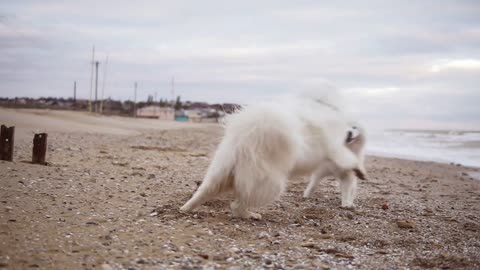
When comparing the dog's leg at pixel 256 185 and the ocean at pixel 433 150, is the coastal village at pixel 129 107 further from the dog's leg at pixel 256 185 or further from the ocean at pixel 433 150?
the dog's leg at pixel 256 185

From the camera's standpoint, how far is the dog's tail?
455cm

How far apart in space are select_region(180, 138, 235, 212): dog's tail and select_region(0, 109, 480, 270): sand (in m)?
0.21

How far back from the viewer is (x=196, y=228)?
13.8 feet

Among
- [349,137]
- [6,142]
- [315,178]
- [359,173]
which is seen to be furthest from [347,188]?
[6,142]

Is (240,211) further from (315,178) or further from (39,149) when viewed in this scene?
(39,149)

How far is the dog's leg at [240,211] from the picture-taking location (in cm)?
474

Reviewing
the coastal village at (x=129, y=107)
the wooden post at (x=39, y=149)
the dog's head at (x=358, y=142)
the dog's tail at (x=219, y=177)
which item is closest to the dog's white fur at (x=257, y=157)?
the dog's tail at (x=219, y=177)

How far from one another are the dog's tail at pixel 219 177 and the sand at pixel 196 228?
0.69 ft

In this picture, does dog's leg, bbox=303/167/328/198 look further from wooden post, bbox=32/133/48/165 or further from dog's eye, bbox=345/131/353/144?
wooden post, bbox=32/133/48/165

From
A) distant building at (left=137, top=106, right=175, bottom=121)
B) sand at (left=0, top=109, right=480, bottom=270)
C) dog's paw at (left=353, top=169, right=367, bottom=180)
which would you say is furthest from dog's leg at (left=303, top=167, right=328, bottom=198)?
distant building at (left=137, top=106, right=175, bottom=121)

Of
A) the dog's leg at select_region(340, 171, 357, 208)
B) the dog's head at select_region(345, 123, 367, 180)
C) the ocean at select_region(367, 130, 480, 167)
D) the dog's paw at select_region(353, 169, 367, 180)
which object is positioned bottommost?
the ocean at select_region(367, 130, 480, 167)

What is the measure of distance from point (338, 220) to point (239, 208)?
3.59ft

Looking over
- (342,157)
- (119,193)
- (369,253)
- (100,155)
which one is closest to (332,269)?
(369,253)

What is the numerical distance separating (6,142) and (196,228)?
12.6 ft
